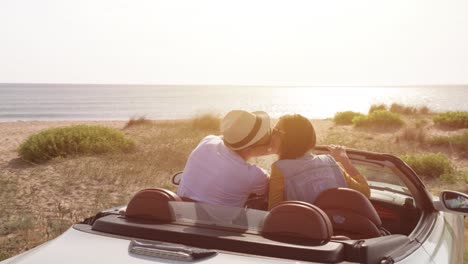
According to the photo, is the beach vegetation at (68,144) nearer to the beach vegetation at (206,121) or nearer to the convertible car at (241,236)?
the beach vegetation at (206,121)

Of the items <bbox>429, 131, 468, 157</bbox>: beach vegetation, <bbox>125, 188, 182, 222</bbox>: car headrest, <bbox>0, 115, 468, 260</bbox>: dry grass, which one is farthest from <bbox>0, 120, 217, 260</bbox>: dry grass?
<bbox>429, 131, 468, 157</bbox>: beach vegetation

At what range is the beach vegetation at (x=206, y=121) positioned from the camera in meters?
28.3

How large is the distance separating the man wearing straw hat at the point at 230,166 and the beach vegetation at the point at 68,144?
39.5 ft

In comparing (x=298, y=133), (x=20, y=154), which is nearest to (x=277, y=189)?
(x=298, y=133)

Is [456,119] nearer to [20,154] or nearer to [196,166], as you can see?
[20,154]

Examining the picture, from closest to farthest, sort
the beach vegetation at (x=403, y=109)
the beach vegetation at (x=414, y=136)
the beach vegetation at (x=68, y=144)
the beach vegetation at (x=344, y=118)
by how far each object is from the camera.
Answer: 1. the beach vegetation at (x=68, y=144)
2. the beach vegetation at (x=414, y=136)
3. the beach vegetation at (x=344, y=118)
4. the beach vegetation at (x=403, y=109)

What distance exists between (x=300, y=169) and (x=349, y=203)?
567mm

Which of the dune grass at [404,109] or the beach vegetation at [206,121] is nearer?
the beach vegetation at [206,121]

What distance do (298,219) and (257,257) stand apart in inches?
12.9

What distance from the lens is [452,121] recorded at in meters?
27.4

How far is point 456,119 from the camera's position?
2750cm

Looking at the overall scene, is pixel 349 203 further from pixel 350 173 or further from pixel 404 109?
pixel 404 109

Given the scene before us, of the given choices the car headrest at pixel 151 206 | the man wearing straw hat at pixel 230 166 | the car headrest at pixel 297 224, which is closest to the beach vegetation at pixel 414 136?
the man wearing straw hat at pixel 230 166

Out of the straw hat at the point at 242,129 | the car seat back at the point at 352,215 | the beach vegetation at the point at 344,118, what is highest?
the straw hat at the point at 242,129
